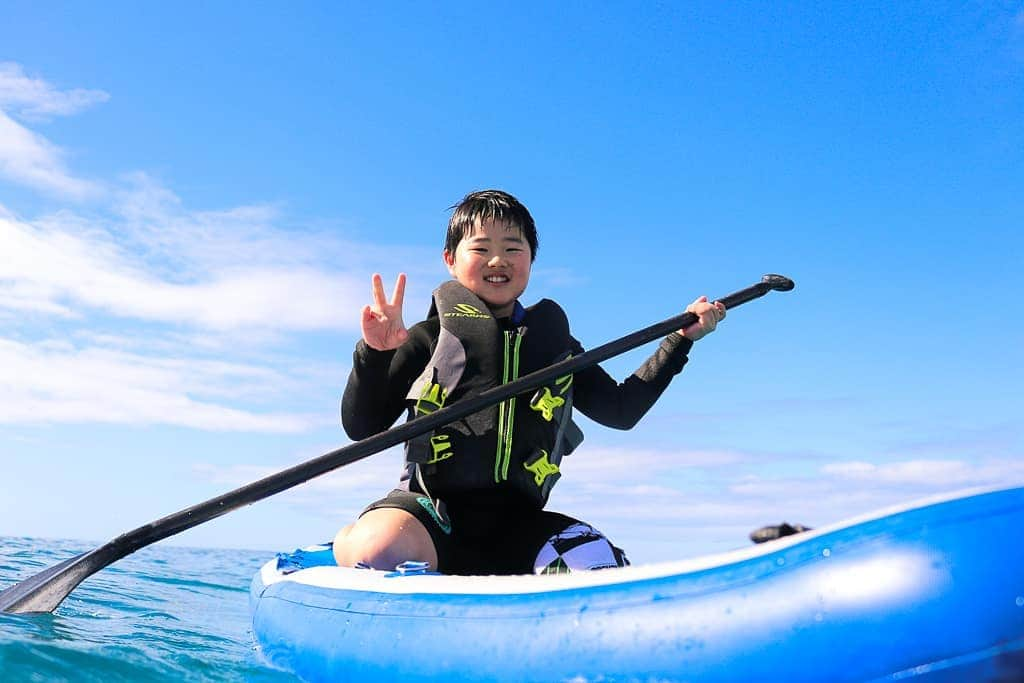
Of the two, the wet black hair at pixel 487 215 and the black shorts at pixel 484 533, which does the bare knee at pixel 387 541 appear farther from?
the wet black hair at pixel 487 215

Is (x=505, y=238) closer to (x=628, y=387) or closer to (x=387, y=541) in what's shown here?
(x=628, y=387)

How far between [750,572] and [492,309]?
6.00 feet

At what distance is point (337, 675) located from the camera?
7.71 feet

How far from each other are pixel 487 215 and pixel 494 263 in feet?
0.66

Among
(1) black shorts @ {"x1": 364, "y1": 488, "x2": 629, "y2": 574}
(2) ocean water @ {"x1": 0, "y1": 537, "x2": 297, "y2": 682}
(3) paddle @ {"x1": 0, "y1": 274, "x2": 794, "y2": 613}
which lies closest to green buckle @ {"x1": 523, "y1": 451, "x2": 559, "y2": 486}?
(1) black shorts @ {"x1": 364, "y1": 488, "x2": 629, "y2": 574}

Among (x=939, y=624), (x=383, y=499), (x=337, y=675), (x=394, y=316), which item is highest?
(x=394, y=316)

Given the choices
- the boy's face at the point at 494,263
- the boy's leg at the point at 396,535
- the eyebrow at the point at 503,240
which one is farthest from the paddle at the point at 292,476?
the eyebrow at the point at 503,240

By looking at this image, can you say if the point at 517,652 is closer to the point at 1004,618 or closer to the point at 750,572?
the point at 750,572

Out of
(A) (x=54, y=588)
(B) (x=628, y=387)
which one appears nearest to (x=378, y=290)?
(B) (x=628, y=387)

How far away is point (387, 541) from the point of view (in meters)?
2.70

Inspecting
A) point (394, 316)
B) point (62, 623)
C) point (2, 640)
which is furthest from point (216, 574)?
point (394, 316)

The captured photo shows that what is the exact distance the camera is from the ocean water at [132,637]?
2.67 m

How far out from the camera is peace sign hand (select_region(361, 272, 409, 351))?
288cm

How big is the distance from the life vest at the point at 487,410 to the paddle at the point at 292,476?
0.33 feet
